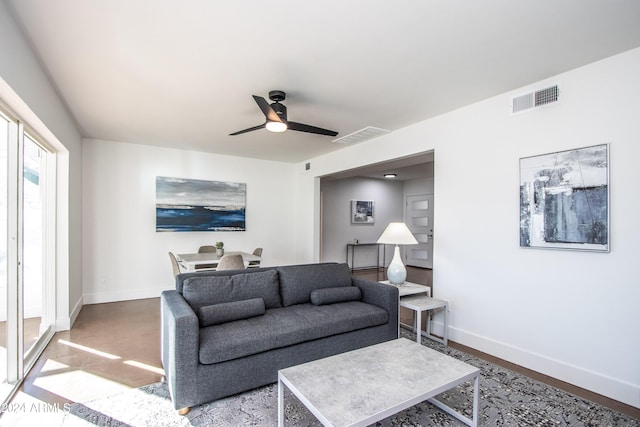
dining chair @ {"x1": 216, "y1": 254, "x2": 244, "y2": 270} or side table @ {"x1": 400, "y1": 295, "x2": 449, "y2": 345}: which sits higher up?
dining chair @ {"x1": 216, "y1": 254, "x2": 244, "y2": 270}

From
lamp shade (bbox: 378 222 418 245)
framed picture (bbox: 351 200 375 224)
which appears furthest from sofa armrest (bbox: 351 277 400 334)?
framed picture (bbox: 351 200 375 224)

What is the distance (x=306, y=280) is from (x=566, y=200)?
2352mm

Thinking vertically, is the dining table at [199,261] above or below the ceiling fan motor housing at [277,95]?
below

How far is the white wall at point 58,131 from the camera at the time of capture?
1.95 metres

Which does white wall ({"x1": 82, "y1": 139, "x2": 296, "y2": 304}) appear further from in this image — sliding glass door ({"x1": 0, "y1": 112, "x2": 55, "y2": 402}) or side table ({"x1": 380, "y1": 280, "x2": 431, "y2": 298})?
side table ({"x1": 380, "y1": 280, "x2": 431, "y2": 298})

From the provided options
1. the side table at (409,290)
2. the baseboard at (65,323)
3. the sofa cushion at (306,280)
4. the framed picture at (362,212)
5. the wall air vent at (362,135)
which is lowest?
the baseboard at (65,323)

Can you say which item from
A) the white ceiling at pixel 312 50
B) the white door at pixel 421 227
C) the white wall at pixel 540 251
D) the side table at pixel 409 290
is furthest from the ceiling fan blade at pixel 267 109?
the white door at pixel 421 227

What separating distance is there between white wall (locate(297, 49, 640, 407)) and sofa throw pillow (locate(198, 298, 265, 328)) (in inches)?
82.2

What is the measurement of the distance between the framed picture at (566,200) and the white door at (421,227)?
5397 mm

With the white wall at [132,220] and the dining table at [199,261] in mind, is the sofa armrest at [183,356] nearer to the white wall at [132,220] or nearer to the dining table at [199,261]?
the dining table at [199,261]

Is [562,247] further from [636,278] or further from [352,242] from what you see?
[352,242]


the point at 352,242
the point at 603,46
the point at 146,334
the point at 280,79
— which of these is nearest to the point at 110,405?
the point at 146,334

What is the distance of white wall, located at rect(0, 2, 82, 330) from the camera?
6.40 feet

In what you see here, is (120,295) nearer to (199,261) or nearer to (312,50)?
(199,261)
